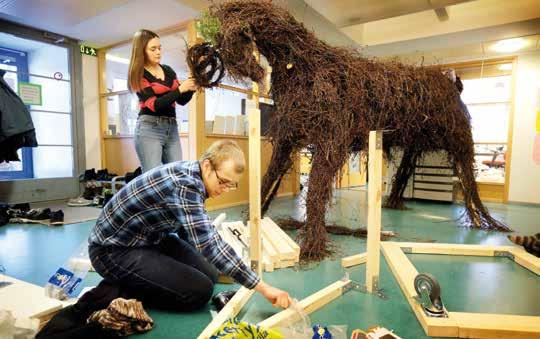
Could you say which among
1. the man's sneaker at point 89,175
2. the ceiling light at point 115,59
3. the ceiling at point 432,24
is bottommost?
the man's sneaker at point 89,175

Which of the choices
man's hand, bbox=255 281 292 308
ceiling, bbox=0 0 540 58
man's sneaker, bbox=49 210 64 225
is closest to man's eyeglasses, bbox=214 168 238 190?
man's hand, bbox=255 281 292 308

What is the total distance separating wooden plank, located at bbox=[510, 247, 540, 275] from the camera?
1.89 meters

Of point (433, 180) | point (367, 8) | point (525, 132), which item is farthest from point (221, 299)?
point (525, 132)

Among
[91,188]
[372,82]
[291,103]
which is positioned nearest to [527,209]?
[372,82]

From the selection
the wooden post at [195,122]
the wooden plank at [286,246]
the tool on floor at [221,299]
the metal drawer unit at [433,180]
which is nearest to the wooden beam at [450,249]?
the wooden plank at [286,246]

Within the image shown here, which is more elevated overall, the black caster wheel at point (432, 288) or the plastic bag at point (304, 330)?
the black caster wheel at point (432, 288)

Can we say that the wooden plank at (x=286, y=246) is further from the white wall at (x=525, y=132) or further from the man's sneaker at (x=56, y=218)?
the white wall at (x=525, y=132)

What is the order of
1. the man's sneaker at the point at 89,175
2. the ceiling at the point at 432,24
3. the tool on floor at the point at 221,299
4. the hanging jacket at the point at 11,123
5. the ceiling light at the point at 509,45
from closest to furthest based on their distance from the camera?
the tool on floor at the point at 221,299, the hanging jacket at the point at 11,123, the ceiling at the point at 432,24, the ceiling light at the point at 509,45, the man's sneaker at the point at 89,175

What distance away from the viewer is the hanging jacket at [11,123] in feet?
9.31

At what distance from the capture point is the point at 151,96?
1931mm

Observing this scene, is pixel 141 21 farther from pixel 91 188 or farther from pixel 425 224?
pixel 425 224

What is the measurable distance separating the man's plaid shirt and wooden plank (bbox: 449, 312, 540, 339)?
859mm

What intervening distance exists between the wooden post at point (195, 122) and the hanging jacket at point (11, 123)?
153 cm

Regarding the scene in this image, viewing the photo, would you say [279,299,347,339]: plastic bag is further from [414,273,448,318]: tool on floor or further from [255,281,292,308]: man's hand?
[414,273,448,318]: tool on floor
